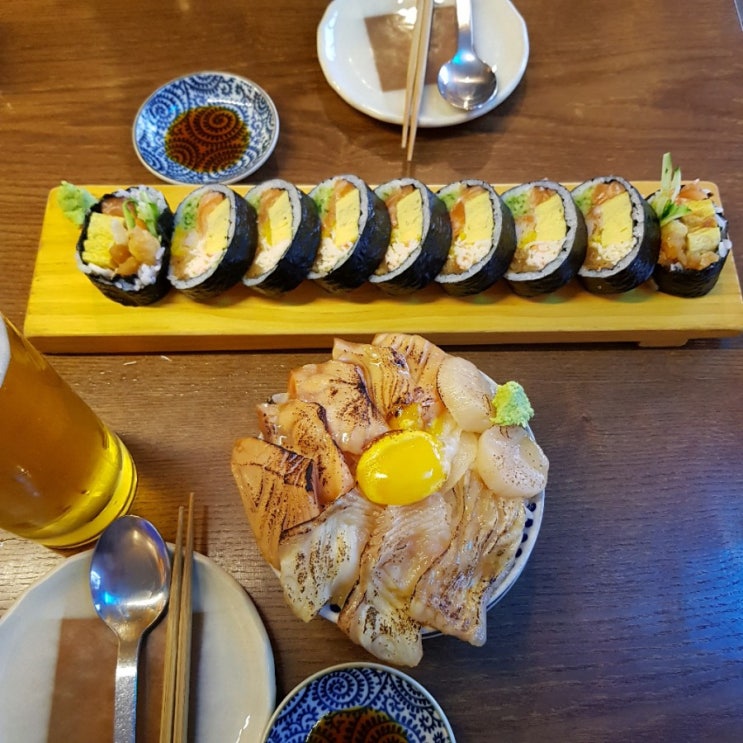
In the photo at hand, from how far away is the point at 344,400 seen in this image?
145 cm

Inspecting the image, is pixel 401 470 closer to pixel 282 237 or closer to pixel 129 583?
pixel 129 583

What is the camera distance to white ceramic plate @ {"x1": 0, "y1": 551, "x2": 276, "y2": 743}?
4.40ft

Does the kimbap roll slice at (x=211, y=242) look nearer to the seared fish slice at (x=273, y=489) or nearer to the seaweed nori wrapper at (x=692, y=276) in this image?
the seared fish slice at (x=273, y=489)

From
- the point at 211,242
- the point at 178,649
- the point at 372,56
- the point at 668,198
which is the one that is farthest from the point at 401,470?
the point at 372,56

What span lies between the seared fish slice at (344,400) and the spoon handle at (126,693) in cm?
63

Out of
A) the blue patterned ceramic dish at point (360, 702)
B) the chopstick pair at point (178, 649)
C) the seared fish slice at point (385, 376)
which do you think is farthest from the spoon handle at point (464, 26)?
the blue patterned ceramic dish at point (360, 702)

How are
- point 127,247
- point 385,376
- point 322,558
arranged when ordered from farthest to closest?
point 127,247
point 385,376
point 322,558

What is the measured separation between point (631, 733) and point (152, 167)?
2.08 meters

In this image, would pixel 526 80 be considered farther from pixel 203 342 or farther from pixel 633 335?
pixel 203 342

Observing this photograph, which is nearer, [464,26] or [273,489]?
[273,489]

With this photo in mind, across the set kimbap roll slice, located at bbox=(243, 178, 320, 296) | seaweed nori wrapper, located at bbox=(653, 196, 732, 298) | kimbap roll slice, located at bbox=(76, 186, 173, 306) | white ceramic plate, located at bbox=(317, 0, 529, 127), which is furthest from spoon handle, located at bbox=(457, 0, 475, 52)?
kimbap roll slice, located at bbox=(76, 186, 173, 306)

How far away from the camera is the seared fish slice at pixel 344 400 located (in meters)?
1.41

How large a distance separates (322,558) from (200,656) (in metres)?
A: 0.39

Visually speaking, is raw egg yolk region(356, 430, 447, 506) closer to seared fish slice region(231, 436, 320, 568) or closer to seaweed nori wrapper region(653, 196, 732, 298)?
seared fish slice region(231, 436, 320, 568)
